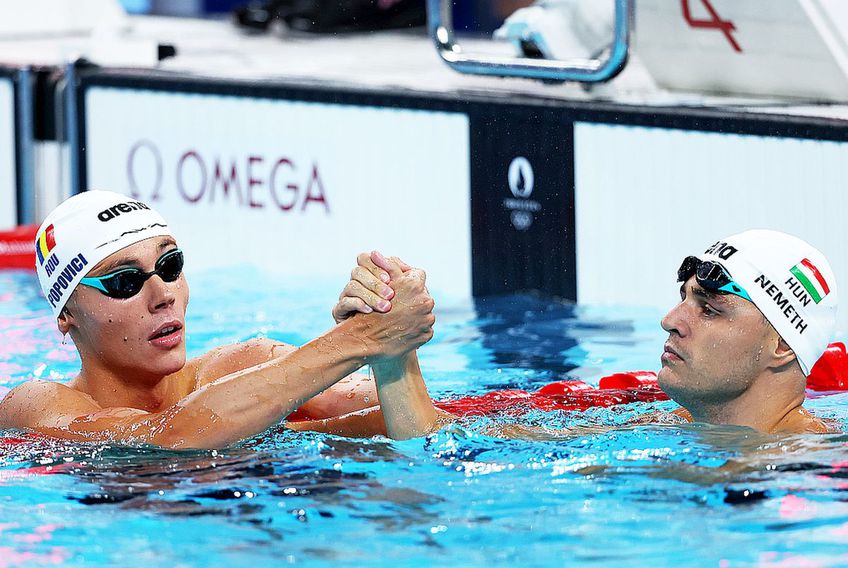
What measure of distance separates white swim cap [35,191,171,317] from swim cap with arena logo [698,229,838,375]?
1.47 metres

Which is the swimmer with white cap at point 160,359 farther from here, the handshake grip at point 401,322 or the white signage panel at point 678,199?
the white signage panel at point 678,199

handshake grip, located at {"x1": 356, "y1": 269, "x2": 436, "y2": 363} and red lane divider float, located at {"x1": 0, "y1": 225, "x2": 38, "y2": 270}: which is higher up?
handshake grip, located at {"x1": 356, "y1": 269, "x2": 436, "y2": 363}

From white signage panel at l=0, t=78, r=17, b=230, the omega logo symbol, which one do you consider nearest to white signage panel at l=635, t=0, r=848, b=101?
the omega logo symbol

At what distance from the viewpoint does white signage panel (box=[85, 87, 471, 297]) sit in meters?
7.25

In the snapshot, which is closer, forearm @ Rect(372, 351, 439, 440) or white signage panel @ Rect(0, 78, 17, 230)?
forearm @ Rect(372, 351, 439, 440)

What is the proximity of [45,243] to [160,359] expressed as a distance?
48 cm

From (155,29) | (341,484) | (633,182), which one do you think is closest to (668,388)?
(341,484)

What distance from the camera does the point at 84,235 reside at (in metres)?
4.17

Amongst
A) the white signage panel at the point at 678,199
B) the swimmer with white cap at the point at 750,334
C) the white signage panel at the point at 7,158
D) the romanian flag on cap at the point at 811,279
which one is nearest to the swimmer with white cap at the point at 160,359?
the swimmer with white cap at the point at 750,334

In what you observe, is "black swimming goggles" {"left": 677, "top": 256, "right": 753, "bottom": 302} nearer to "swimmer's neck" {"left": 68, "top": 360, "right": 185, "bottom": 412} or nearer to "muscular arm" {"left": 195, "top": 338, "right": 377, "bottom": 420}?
"muscular arm" {"left": 195, "top": 338, "right": 377, "bottom": 420}

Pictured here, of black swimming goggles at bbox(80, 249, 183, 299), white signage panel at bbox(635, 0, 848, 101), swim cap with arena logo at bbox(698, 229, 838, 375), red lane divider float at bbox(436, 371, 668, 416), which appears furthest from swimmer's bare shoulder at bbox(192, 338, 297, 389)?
white signage panel at bbox(635, 0, 848, 101)

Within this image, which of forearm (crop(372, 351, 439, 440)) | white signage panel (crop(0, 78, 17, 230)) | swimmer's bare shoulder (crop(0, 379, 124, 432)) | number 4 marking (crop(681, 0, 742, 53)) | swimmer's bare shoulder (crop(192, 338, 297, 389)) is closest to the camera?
forearm (crop(372, 351, 439, 440))

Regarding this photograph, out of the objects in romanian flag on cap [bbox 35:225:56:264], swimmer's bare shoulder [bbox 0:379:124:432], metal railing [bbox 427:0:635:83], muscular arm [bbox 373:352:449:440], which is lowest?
swimmer's bare shoulder [bbox 0:379:124:432]

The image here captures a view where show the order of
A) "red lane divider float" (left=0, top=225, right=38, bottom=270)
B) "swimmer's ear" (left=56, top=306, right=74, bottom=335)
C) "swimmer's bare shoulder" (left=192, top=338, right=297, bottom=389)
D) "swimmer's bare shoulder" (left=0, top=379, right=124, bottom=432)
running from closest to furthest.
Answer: "swimmer's bare shoulder" (left=0, top=379, right=124, bottom=432) → "swimmer's ear" (left=56, top=306, right=74, bottom=335) → "swimmer's bare shoulder" (left=192, top=338, right=297, bottom=389) → "red lane divider float" (left=0, top=225, right=38, bottom=270)
